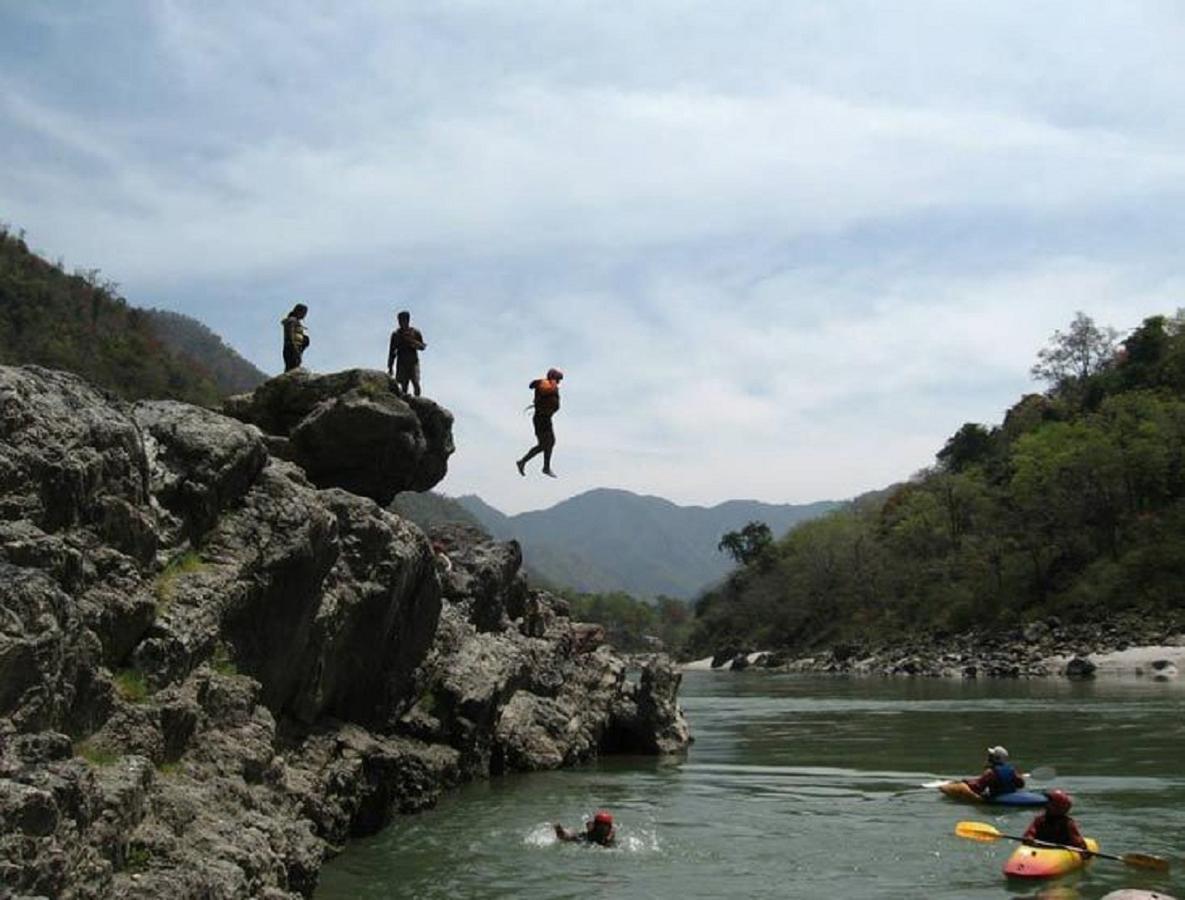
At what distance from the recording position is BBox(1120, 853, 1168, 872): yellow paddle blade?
47.8 feet

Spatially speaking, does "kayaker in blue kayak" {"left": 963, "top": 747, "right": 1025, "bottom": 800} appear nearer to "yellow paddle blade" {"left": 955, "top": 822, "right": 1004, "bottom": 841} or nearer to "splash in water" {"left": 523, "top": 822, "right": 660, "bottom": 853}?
"yellow paddle blade" {"left": 955, "top": 822, "right": 1004, "bottom": 841}

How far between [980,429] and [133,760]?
122 meters

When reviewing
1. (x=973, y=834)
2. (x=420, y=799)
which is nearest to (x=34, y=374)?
(x=420, y=799)

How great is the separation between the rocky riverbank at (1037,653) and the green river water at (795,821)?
23.2 metres

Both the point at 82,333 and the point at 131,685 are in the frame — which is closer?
the point at 131,685

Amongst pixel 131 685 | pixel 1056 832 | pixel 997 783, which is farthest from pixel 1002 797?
pixel 131 685

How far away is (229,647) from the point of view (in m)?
14.3

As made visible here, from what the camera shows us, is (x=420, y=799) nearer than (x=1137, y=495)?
Yes

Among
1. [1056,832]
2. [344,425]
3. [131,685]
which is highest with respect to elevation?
[344,425]

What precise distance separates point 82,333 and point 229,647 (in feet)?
328

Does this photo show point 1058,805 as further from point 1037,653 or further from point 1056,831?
point 1037,653

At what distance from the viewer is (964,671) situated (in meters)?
63.8

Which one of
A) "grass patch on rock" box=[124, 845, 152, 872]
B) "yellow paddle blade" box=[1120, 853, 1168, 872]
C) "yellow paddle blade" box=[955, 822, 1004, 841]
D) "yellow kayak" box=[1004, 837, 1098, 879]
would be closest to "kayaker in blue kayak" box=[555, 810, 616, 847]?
"yellow paddle blade" box=[955, 822, 1004, 841]

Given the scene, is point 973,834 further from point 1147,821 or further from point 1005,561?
point 1005,561
